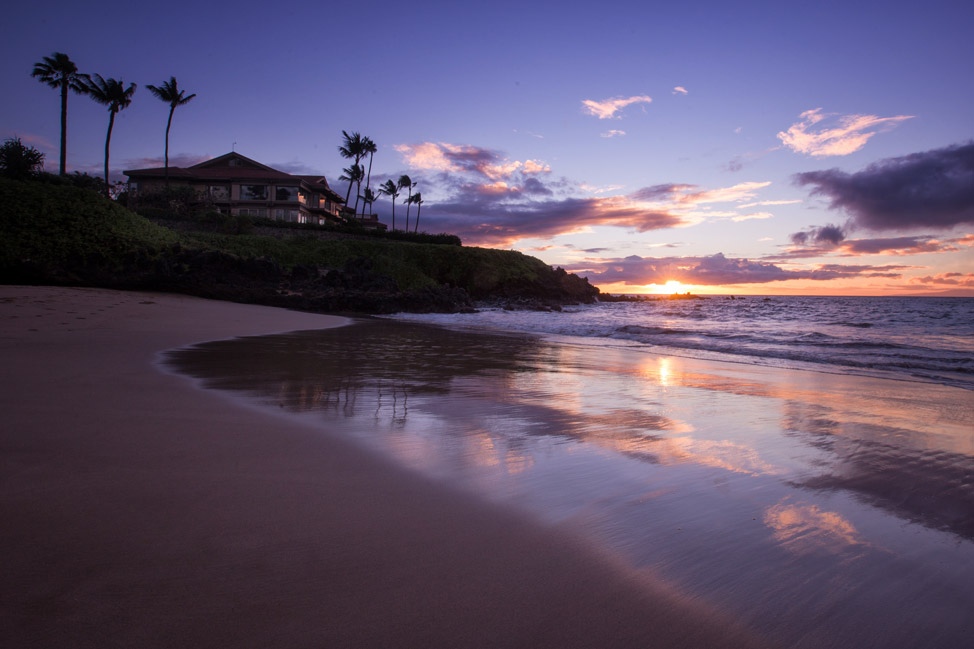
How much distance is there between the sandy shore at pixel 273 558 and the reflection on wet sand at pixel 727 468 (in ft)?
0.82

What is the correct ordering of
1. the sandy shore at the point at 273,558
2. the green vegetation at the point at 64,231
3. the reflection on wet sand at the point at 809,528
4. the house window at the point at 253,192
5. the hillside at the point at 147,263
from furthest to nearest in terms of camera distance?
the house window at the point at 253,192 → the hillside at the point at 147,263 → the green vegetation at the point at 64,231 → the reflection on wet sand at the point at 809,528 → the sandy shore at the point at 273,558

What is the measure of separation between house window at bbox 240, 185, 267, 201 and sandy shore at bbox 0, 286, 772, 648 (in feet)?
150

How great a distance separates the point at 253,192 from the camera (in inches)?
1725

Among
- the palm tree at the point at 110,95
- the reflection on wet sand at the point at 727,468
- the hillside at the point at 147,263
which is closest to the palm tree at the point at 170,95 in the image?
the palm tree at the point at 110,95

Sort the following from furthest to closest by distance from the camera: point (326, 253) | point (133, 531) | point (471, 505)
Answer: point (326, 253) → point (471, 505) → point (133, 531)

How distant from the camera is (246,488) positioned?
2035 mm

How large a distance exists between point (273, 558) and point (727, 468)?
2.16m

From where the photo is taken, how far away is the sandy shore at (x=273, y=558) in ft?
4.01

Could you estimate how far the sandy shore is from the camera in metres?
1.22

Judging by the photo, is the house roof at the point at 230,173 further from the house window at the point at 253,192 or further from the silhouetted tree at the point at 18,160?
the silhouetted tree at the point at 18,160

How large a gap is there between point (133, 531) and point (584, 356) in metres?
7.19

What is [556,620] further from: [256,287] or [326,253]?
[326,253]

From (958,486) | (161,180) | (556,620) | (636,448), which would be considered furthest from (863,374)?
(161,180)

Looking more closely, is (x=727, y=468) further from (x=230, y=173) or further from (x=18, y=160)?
(x=230, y=173)
